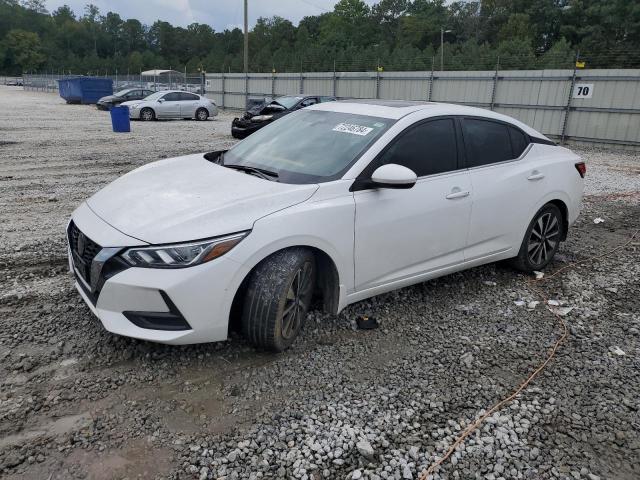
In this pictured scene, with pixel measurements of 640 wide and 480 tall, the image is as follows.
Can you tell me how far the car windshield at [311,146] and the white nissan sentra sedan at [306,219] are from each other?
0.6 inches

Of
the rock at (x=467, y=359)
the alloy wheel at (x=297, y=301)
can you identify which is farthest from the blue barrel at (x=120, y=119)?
the rock at (x=467, y=359)

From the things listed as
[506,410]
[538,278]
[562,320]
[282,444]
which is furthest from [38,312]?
[538,278]

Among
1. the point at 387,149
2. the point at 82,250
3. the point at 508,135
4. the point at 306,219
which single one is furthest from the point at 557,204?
the point at 82,250

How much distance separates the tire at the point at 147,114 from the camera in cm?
2255

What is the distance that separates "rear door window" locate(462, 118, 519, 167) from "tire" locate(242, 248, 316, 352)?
6.26ft

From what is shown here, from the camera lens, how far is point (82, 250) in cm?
334

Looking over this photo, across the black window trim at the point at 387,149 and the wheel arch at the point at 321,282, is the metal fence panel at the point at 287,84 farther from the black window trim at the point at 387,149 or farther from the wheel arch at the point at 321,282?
the wheel arch at the point at 321,282

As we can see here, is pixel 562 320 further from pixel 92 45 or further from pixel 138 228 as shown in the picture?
pixel 92 45

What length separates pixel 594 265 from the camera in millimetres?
5609

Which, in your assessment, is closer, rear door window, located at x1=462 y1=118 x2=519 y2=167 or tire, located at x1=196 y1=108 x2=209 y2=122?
rear door window, located at x1=462 y1=118 x2=519 y2=167

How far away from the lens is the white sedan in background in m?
22.5

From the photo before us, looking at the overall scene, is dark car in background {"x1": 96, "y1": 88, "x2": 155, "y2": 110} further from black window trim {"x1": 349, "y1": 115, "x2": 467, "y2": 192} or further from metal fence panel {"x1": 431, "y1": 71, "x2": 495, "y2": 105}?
black window trim {"x1": 349, "y1": 115, "x2": 467, "y2": 192}

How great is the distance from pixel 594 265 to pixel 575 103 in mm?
13506

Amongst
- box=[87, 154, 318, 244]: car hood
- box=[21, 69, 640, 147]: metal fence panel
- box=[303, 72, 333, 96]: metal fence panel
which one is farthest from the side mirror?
box=[303, 72, 333, 96]: metal fence panel
